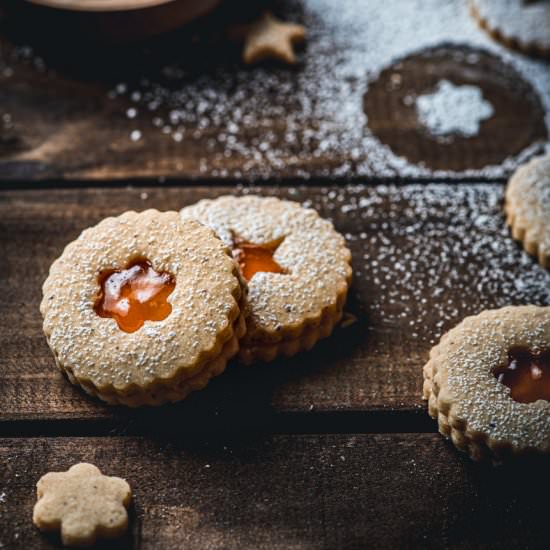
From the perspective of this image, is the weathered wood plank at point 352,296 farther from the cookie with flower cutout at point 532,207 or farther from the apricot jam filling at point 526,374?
the apricot jam filling at point 526,374

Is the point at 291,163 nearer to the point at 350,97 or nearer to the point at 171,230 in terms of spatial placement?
the point at 350,97

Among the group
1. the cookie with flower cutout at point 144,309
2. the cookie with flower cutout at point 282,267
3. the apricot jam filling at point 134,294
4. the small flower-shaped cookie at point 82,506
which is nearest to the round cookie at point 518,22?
the cookie with flower cutout at point 282,267

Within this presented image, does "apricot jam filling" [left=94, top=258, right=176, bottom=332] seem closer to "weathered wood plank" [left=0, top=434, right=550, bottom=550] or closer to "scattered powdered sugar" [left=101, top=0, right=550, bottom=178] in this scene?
"weathered wood plank" [left=0, top=434, right=550, bottom=550]

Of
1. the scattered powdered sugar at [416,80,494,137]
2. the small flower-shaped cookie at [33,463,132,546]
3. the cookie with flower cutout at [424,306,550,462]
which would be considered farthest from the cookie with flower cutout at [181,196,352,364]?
the scattered powdered sugar at [416,80,494,137]

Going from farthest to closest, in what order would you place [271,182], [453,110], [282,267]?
[453,110]
[271,182]
[282,267]

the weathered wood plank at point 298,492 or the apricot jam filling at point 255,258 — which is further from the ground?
the apricot jam filling at point 255,258

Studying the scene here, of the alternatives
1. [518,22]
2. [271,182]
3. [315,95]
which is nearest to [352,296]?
[271,182]

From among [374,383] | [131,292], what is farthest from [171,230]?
[374,383]

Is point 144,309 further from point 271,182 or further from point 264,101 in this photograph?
point 264,101
